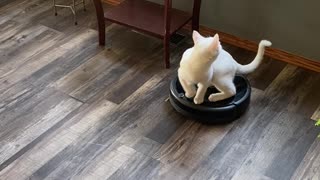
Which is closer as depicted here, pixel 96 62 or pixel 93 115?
→ pixel 93 115

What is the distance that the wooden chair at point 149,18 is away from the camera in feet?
7.77

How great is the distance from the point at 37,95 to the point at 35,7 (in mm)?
965

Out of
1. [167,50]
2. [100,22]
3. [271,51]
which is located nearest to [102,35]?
[100,22]

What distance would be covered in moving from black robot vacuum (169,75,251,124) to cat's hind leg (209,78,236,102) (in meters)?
0.02

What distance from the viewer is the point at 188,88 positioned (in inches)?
80.8

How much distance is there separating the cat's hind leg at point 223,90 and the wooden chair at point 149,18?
0.46 m

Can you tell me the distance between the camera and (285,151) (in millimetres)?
1940

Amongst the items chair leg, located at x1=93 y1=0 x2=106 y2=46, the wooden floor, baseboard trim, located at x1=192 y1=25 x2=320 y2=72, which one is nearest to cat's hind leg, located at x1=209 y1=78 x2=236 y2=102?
the wooden floor

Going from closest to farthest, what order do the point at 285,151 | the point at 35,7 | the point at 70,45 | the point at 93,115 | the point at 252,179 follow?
the point at 252,179 → the point at 285,151 → the point at 93,115 → the point at 70,45 → the point at 35,7

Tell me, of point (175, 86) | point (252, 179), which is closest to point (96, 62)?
point (175, 86)

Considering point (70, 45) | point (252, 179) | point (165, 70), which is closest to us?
point (252, 179)

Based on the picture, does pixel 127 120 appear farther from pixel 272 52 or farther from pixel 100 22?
pixel 272 52

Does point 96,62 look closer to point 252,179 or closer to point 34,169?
point 34,169

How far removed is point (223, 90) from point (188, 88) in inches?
6.1
